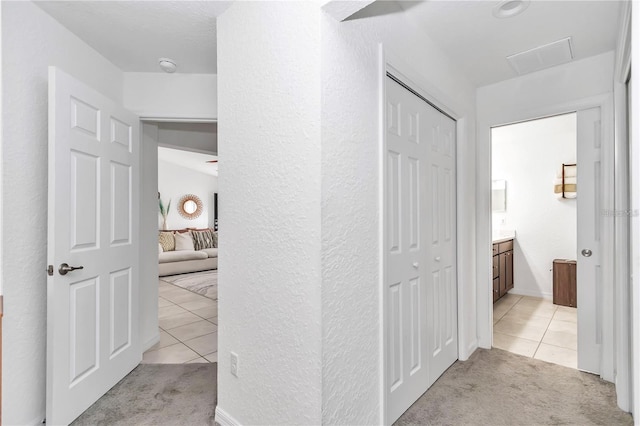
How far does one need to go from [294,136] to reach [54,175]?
1.37 m

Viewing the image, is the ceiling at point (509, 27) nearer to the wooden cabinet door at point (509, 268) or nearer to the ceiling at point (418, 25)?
the ceiling at point (418, 25)

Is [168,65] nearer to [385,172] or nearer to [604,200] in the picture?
[385,172]

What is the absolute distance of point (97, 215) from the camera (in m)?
2.13

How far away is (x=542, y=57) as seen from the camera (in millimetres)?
2453

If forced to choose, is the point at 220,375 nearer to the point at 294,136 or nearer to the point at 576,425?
the point at 294,136

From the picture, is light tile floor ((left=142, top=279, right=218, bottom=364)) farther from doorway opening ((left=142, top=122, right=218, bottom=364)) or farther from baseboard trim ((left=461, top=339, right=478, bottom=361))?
baseboard trim ((left=461, top=339, right=478, bottom=361))

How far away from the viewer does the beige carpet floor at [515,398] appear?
194cm

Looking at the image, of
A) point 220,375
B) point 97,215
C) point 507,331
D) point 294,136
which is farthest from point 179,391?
point 507,331

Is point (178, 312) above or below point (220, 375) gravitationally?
below

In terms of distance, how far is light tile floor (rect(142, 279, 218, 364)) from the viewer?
9.21ft

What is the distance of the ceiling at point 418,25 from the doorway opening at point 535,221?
1.85 metres

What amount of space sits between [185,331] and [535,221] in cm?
475

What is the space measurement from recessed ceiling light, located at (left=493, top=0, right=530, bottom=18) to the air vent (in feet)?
1.80

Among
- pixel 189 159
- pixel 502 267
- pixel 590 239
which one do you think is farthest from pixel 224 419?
pixel 189 159
